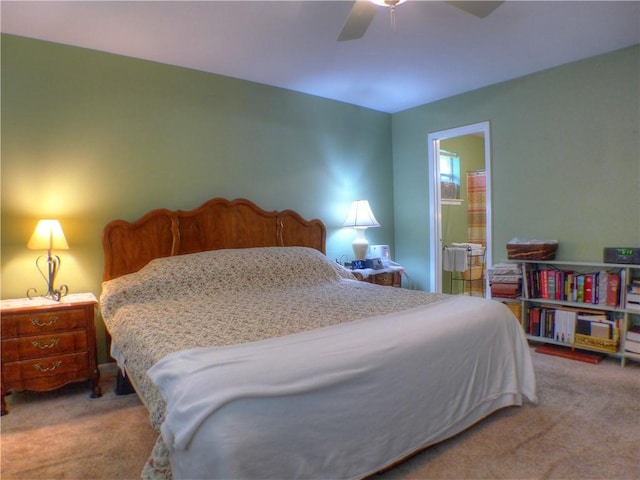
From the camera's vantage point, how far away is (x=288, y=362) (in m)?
1.44

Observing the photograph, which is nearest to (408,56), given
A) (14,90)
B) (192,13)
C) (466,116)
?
(466,116)

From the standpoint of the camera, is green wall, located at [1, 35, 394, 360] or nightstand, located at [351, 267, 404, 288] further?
nightstand, located at [351, 267, 404, 288]

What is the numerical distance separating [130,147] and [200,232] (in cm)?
84

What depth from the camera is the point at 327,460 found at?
4.70 ft

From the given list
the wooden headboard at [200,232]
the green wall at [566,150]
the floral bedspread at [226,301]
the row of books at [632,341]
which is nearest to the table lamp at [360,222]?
the wooden headboard at [200,232]

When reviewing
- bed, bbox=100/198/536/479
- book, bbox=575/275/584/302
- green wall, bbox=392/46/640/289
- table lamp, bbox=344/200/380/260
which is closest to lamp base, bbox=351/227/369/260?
table lamp, bbox=344/200/380/260

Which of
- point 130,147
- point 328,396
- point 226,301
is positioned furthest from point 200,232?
point 328,396

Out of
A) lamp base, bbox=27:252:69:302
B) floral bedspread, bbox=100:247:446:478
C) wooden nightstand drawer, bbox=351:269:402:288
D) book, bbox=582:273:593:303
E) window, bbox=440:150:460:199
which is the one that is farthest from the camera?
window, bbox=440:150:460:199

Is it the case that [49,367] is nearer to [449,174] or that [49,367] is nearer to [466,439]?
[466,439]

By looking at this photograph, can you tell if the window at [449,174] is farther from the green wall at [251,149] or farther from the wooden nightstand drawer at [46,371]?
the wooden nightstand drawer at [46,371]

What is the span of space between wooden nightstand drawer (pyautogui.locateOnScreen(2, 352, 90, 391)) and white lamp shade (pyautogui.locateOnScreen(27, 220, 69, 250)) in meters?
0.70

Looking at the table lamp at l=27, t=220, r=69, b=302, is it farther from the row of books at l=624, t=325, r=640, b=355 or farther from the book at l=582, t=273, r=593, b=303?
the row of books at l=624, t=325, r=640, b=355

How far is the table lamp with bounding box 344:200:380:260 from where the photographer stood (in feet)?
13.3

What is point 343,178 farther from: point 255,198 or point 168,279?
point 168,279
